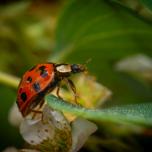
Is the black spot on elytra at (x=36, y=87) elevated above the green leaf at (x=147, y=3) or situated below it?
below

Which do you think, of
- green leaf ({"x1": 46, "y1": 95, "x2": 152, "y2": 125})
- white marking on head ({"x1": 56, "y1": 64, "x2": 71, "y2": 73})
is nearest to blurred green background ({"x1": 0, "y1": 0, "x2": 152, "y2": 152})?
white marking on head ({"x1": 56, "y1": 64, "x2": 71, "y2": 73})

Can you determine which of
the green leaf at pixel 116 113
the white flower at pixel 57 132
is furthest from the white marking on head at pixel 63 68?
the green leaf at pixel 116 113

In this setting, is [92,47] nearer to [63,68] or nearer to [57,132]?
[63,68]

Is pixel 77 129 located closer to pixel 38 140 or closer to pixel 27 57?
pixel 38 140

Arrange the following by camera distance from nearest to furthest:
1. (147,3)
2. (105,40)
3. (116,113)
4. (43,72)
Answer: (116,113) → (147,3) → (43,72) → (105,40)

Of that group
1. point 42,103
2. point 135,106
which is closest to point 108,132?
point 42,103

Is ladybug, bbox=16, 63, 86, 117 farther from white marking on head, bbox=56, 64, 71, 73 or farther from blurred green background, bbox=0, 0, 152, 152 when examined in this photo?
blurred green background, bbox=0, 0, 152, 152

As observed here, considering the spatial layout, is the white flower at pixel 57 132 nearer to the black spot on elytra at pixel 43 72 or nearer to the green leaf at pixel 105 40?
the black spot on elytra at pixel 43 72

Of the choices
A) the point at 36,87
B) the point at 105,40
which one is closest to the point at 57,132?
the point at 36,87

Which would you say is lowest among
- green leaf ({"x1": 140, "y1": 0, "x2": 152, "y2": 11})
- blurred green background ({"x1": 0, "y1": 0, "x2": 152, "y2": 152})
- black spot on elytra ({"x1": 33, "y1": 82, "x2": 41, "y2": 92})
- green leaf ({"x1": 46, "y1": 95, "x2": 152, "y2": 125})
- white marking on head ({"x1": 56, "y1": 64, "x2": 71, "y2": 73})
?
blurred green background ({"x1": 0, "y1": 0, "x2": 152, "y2": 152})
